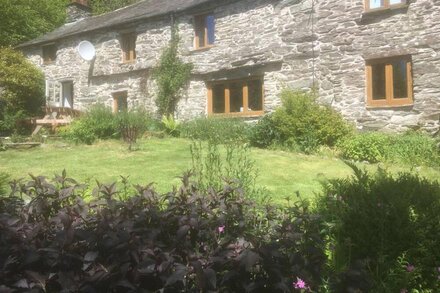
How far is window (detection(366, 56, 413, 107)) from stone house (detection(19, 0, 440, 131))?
0.03 meters

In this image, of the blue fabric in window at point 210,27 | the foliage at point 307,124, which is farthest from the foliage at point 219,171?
the blue fabric in window at point 210,27

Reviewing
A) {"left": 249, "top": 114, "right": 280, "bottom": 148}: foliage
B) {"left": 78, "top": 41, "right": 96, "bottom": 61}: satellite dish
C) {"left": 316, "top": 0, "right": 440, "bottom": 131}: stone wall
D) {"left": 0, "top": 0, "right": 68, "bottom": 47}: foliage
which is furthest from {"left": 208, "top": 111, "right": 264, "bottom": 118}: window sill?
{"left": 0, "top": 0, "right": 68, "bottom": 47}: foliage

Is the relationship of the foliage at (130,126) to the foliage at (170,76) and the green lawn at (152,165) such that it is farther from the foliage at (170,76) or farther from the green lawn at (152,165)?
the foliage at (170,76)

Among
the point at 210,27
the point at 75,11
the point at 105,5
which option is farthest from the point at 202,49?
the point at 105,5

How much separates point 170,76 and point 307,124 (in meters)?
7.01

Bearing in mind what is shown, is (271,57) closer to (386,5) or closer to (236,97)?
(236,97)

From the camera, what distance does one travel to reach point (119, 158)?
9.92 meters

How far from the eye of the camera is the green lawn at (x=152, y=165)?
24.7 feet

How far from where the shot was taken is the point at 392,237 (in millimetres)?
2887

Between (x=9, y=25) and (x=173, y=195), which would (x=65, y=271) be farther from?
(x=9, y=25)

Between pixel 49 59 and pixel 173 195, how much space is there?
73.5 ft

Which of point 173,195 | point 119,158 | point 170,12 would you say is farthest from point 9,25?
point 173,195

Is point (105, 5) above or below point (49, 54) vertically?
above

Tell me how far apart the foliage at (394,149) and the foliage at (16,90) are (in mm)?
14652
